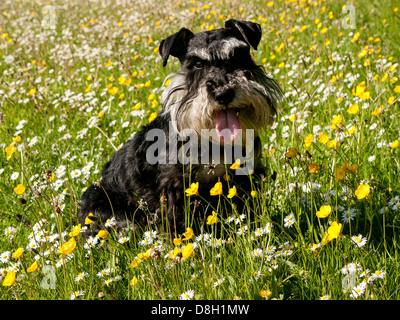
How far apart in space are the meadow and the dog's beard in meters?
0.31

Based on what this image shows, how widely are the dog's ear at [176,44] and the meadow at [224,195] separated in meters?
0.99

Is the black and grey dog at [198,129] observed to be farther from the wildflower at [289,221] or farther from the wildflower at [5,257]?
the wildflower at [5,257]

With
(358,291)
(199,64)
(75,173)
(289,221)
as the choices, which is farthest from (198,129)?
(75,173)

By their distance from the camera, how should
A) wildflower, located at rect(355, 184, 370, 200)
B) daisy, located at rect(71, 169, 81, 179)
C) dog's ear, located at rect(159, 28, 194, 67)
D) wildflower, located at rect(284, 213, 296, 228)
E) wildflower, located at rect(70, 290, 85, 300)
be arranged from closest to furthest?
wildflower, located at rect(355, 184, 370, 200) < wildflower, located at rect(70, 290, 85, 300) < wildflower, located at rect(284, 213, 296, 228) < dog's ear, located at rect(159, 28, 194, 67) < daisy, located at rect(71, 169, 81, 179)

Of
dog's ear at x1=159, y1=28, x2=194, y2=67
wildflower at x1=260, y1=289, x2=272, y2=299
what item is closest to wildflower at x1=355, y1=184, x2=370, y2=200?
wildflower at x1=260, y1=289, x2=272, y2=299

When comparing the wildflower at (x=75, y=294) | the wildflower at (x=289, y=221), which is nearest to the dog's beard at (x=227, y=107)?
the wildflower at (x=289, y=221)

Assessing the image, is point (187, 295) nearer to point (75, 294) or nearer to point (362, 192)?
point (75, 294)

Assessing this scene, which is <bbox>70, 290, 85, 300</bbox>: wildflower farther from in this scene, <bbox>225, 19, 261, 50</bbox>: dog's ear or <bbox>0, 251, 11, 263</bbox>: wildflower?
<bbox>225, 19, 261, 50</bbox>: dog's ear

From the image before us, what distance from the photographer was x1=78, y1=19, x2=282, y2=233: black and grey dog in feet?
10.9

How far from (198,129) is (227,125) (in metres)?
0.23

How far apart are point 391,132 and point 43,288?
11.2 feet

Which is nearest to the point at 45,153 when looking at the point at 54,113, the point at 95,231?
the point at 54,113

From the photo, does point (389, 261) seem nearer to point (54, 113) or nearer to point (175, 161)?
point (175, 161)

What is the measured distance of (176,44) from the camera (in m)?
3.80
